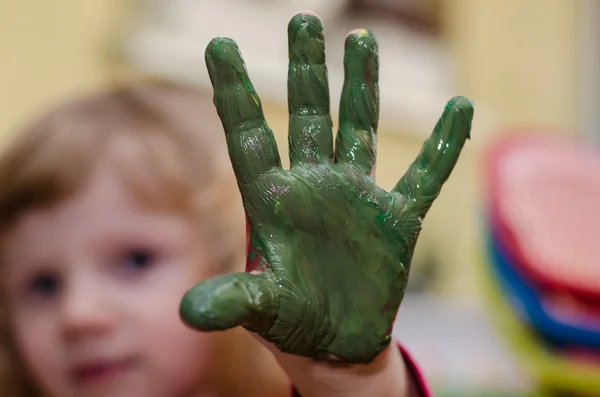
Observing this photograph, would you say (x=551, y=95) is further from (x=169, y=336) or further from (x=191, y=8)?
(x=169, y=336)

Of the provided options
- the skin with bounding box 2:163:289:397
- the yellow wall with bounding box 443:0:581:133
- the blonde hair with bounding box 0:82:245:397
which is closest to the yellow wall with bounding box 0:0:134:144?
the blonde hair with bounding box 0:82:245:397

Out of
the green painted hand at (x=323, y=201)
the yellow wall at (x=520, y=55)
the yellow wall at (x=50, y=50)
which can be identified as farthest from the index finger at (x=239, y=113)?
the yellow wall at (x=520, y=55)

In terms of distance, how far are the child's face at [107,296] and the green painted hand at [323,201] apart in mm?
303

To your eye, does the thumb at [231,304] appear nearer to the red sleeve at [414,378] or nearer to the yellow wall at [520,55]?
the red sleeve at [414,378]

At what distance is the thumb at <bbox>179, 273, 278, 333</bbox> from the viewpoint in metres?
0.28

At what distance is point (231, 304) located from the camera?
0.94 ft

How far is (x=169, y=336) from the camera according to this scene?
2.06 ft

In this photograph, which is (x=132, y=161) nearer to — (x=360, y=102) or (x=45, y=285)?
(x=45, y=285)

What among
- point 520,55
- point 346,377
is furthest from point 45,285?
point 520,55

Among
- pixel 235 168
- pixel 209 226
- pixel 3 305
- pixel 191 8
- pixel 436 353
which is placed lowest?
pixel 436 353

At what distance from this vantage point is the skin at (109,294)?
0.61m

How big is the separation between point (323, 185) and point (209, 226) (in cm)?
35

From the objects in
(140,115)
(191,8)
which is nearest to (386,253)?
(140,115)

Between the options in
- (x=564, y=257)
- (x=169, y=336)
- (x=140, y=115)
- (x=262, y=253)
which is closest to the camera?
(x=262, y=253)
